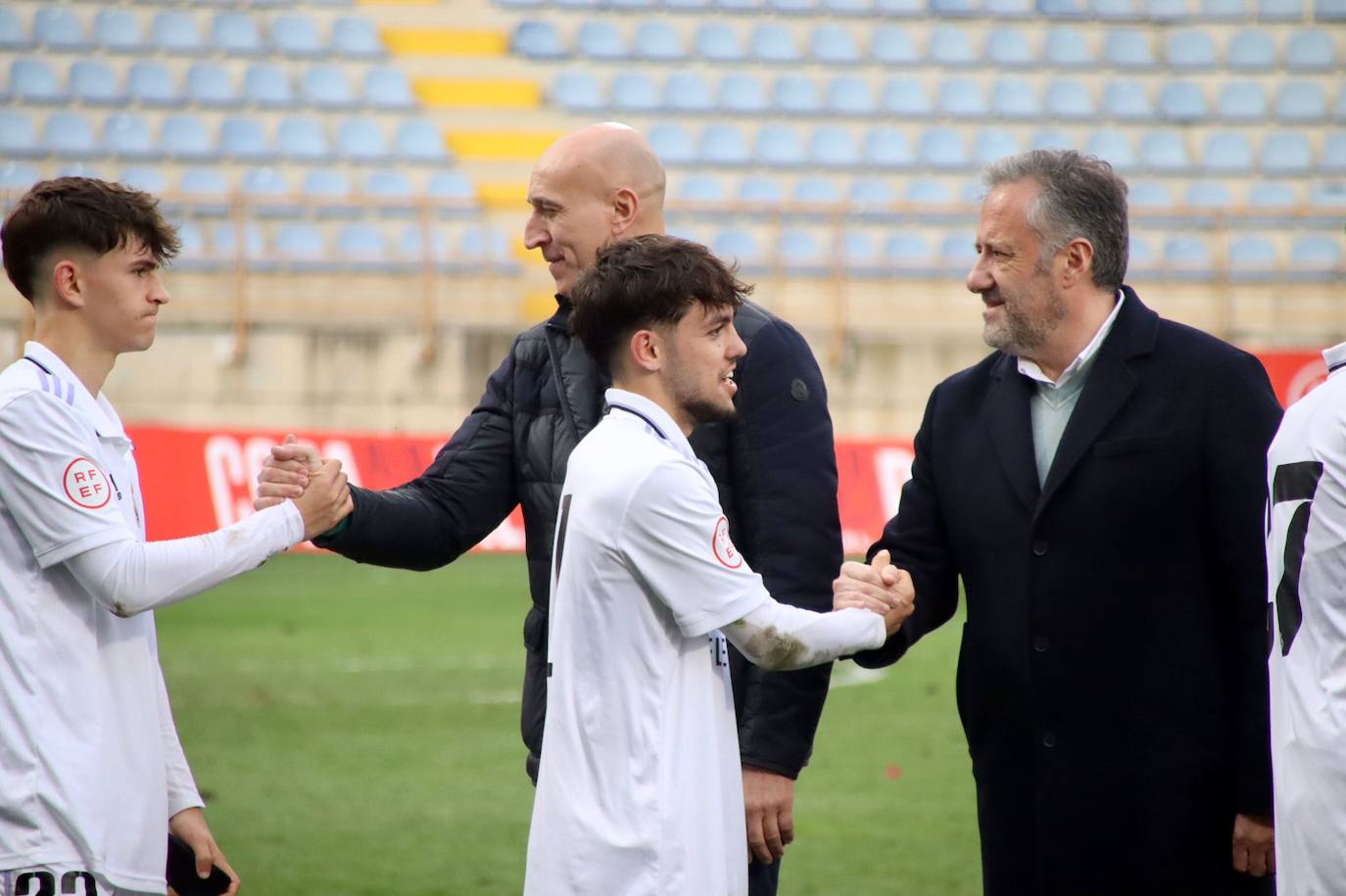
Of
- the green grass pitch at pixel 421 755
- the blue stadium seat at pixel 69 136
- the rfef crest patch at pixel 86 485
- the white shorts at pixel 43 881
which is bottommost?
the green grass pitch at pixel 421 755

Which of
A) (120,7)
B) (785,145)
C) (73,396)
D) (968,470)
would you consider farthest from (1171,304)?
(73,396)

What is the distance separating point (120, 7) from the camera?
17.5 meters

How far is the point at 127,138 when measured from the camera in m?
16.7

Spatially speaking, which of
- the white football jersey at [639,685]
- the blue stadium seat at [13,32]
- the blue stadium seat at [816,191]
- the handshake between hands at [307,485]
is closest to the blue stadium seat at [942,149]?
the blue stadium seat at [816,191]

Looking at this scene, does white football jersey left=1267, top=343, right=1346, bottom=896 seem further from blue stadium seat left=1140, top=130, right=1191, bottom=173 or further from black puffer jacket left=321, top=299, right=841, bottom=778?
blue stadium seat left=1140, top=130, right=1191, bottom=173

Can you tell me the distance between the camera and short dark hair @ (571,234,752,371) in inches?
111

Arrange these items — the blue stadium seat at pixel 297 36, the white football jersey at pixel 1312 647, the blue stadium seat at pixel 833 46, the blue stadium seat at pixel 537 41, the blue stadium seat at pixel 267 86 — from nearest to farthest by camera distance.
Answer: the white football jersey at pixel 1312 647 → the blue stadium seat at pixel 267 86 → the blue stadium seat at pixel 297 36 → the blue stadium seat at pixel 537 41 → the blue stadium seat at pixel 833 46

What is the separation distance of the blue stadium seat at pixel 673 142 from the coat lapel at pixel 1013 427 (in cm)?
1399

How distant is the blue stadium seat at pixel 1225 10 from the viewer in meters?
18.2

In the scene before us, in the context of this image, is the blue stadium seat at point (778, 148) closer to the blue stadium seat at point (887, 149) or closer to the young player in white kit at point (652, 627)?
the blue stadium seat at point (887, 149)

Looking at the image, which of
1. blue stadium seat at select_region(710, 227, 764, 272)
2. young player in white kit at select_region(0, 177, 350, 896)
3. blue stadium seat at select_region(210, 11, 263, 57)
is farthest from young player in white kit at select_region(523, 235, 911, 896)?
blue stadium seat at select_region(210, 11, 263, 57)

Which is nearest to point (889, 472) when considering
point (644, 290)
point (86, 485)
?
point (644, 290)

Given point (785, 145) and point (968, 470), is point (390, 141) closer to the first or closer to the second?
point (785, 145)

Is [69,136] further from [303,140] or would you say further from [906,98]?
[906,98]
